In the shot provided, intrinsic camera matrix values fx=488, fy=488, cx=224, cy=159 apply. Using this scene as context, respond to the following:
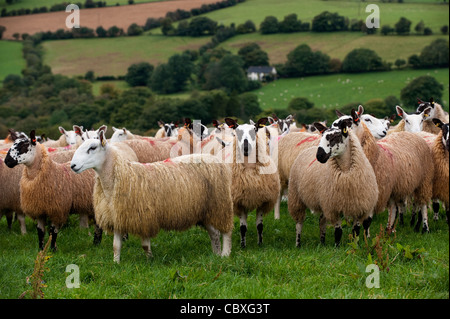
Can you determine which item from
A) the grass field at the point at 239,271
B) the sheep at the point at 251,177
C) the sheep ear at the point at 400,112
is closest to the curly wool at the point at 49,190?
the grass field at the point at 239,271

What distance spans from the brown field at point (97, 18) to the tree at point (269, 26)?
11.7 m

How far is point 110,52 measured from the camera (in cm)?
6938

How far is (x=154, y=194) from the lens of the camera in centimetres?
727

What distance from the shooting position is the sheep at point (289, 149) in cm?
1079

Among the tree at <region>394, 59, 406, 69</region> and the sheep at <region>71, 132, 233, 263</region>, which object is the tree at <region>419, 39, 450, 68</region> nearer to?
the tree at <region>394, 59, 406, 69</region>

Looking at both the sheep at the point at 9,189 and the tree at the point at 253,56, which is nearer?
the sheep at the point at 9,189

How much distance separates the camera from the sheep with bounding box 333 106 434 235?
8.26 metres

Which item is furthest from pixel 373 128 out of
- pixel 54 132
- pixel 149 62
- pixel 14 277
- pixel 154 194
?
pixel 149 62

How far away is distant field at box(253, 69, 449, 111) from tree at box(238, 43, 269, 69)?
21.6 ft

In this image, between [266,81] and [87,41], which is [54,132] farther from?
[87,41]

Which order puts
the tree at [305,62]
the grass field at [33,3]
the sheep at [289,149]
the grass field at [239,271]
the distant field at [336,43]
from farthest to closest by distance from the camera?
the grass field at [33,3]
the distant field at [336,43]
the tree at [305,62]
the sheep at [289,149]
the grass field at [239,271]

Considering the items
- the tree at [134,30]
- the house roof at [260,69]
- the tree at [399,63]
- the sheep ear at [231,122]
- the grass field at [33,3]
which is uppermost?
the grass field at [33,3]

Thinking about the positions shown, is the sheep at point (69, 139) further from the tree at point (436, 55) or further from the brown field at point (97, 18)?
Result: the brown field at point (97, 18)
